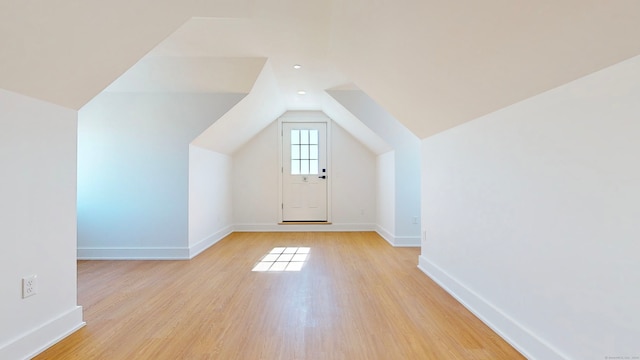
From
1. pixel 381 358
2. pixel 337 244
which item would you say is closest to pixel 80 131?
pixel 337 244

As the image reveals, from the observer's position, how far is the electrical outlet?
1762mm

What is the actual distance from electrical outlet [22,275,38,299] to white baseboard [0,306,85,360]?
8.4 inches

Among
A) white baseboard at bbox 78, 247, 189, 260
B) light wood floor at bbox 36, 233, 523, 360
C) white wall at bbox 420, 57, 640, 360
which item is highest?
white wall at bbox 420, 57, 640, 360

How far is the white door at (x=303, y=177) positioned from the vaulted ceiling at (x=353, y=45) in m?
2.62

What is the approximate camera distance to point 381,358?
1747 millimetres

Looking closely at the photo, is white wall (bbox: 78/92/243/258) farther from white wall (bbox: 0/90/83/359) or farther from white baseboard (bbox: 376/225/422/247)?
white baseboard (bbox: 376/225/422/247)

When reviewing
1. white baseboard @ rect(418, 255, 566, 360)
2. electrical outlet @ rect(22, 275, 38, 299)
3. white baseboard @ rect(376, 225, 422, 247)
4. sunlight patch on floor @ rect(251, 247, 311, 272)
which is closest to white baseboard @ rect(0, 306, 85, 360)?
electrical outlet @ rect(22, 275, 38, 299)

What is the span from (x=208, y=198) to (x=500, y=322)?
3.99m

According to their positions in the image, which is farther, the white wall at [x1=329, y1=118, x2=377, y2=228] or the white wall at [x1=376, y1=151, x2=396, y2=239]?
the white wall at [x1=329, y1=118, x2=377, y2=228]

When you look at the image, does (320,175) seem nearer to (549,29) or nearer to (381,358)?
(381,358)

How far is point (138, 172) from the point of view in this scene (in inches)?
155

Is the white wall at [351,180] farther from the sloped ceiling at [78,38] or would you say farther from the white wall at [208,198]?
the sloped ceiling at [78,38]

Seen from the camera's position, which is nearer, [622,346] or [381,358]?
[622,346]

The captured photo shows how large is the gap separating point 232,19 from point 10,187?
181cm
